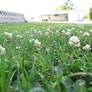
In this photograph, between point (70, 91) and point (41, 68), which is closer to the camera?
point (70, 91)

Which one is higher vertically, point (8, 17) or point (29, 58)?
point (8, 17)

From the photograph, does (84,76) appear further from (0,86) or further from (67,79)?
(0,86)

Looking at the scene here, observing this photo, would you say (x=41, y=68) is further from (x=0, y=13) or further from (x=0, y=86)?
(x=0, y=13)

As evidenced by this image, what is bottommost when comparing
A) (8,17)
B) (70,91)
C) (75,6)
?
(70,91)

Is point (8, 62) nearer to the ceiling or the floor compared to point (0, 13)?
nearer to the floor

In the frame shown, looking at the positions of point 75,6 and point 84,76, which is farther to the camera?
point 75,6

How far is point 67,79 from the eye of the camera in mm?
597

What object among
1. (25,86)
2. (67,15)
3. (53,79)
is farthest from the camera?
(67,15)

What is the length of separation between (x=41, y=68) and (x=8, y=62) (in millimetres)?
194

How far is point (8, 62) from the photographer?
76 cm

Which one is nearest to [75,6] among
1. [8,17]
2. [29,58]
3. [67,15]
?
[67,15]

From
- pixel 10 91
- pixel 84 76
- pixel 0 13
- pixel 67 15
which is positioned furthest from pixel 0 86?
pixel 67 15

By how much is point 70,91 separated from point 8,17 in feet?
26.4

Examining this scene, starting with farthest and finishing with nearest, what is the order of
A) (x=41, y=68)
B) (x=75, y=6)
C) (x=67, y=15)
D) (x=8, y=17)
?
(x=75, y=6) → (x=67, y=15) → (x=8, y=17) → (x=41, y=68)
